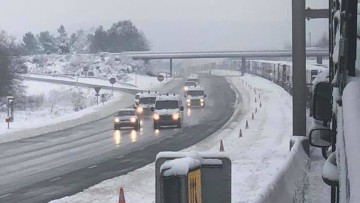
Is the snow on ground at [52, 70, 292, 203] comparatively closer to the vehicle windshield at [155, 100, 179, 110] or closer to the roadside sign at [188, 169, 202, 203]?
the vehicle windshield at [155, 100, 179, 110]

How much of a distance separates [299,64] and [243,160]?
4.76 metres

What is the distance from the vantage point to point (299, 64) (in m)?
20.4

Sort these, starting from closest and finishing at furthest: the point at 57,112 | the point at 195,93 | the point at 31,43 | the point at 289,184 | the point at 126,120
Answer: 1. the point at 289,184
2. the point at 126,120
3. the point at 57,112
4. the point at 195,93
5. the point at 31,43

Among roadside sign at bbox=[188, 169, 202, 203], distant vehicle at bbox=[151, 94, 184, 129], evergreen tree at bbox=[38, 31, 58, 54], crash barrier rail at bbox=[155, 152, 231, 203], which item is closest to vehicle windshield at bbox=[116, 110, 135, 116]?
distant vehicle at bbox=[151, 94, 184, 129]

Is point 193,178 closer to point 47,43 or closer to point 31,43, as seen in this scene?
point 47,43

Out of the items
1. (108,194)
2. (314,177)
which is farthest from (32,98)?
(314,177)

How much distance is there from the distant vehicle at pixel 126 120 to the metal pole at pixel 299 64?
2154cm

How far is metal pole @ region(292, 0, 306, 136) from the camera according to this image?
64.3ft

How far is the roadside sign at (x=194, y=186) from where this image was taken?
480cm

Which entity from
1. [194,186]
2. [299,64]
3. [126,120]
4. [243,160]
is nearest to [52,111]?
[126,120]

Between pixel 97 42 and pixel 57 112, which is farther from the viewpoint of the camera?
pixel 97 42

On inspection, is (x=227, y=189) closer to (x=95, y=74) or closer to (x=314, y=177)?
(x=314, y=177)

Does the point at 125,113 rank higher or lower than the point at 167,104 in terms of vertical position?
lower

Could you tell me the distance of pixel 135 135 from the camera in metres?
37.2
